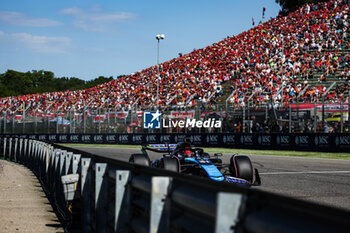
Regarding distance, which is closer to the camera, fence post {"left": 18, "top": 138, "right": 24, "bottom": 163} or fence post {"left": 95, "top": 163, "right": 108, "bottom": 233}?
fence post {"left": 95, "top": 163, "right": 108, "bottom": 233}

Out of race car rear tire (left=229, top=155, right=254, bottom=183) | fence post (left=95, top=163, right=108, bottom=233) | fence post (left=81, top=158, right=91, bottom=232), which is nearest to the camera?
fence post (left=95, top=163, right=108, bottom=233)

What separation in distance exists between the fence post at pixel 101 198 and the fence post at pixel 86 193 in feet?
2.11

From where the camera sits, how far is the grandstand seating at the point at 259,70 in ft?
103

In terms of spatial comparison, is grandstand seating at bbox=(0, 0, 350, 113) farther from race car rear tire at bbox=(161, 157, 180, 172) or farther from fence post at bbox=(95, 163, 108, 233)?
fence post at bbox=(95, 163, 108, 233)

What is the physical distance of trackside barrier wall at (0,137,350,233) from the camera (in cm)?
198

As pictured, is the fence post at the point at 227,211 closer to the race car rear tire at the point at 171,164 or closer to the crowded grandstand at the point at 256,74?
the race car rear tire at the point at 171,164

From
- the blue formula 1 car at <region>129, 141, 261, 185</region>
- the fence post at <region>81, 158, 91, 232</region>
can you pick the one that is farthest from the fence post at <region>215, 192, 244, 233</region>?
the blue formula 1 car at <region>129, 141, 261, 185</region>

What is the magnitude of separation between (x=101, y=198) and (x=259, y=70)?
3239 centimetres

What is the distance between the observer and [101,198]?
5.19 metres

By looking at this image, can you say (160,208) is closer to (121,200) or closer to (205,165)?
(121,200)

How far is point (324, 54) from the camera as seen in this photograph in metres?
35.4

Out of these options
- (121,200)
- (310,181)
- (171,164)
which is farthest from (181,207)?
(310,181)

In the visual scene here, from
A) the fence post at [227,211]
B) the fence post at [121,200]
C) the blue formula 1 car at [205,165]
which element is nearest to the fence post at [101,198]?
the fence post at [121,200]

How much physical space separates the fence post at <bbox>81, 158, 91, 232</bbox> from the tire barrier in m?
13.1
